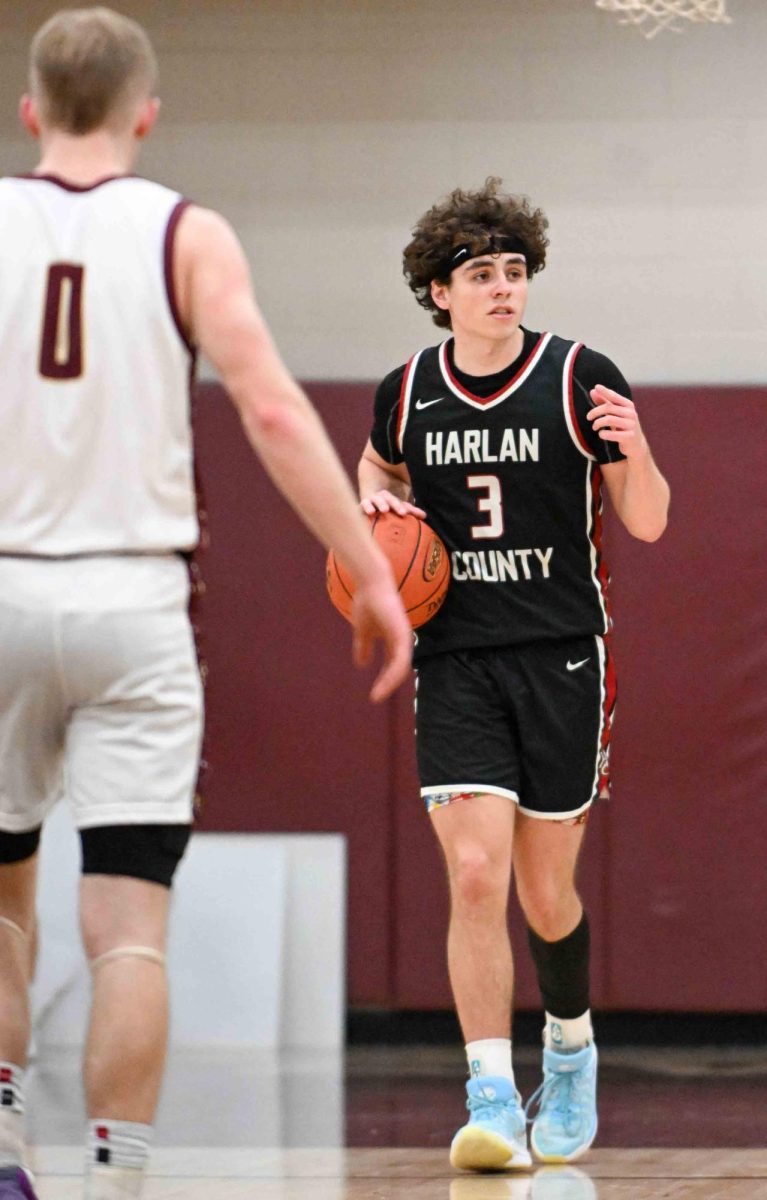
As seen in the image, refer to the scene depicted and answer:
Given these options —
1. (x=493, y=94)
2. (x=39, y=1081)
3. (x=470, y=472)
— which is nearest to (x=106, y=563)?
(x=470, y=472)

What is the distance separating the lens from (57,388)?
8.75 ft

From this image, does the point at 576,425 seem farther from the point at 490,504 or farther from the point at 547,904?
the point at 547,904

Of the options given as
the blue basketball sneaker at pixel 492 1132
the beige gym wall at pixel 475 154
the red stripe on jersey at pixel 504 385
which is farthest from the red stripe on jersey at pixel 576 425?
the beige gym wall at pixel 475 154

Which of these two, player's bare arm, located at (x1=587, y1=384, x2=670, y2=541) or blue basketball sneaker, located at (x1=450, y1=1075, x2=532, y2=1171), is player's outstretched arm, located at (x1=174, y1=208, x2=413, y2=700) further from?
blue basketball sneaker, located at (x1=450, y1=1075, x2=532, y2=1171)

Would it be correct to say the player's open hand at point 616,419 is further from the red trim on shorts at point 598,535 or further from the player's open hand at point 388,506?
the player's open hand at point 388,506

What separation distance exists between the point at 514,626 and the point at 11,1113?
1.92 metres

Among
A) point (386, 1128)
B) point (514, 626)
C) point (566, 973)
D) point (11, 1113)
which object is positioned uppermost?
point (514, 626)

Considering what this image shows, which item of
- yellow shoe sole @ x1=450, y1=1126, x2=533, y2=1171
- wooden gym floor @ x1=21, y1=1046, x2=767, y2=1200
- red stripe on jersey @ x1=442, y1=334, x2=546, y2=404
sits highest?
red stripe on jersey @ x1=442, y1=334, x2=546, y2=404

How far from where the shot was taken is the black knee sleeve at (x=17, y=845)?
284 centimetres

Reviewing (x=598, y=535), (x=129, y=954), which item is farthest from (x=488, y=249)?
(x=129, y=954)

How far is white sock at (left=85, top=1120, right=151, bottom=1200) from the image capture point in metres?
2.60

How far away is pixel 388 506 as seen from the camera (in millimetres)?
4340

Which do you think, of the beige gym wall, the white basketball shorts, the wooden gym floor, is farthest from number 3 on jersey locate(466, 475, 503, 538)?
the beige gym wall

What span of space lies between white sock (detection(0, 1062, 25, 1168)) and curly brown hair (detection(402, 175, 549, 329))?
2.43m
